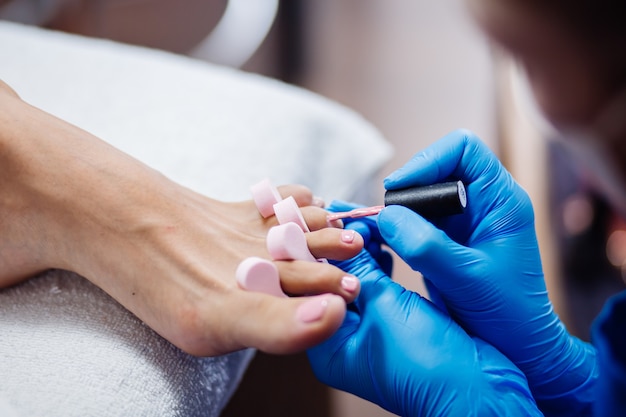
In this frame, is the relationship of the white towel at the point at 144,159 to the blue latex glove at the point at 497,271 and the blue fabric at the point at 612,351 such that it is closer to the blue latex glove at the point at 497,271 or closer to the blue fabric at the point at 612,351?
the blue latex glove at the point at 497,271

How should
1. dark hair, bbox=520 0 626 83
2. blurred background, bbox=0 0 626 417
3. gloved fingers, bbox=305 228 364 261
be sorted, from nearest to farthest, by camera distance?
dark hair, bbox=520 0 626 83 → gloved fingers, bbox=305 228 364 261 → blurred background, bbox=0 0 626 417

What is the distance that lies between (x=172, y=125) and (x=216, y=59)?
1.40 m

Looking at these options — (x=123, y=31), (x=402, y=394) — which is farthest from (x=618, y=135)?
(x=123, y=31)

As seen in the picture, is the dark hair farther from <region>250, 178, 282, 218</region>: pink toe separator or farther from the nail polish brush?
<region>250, 178, 282, 218</region>: pink toe separator

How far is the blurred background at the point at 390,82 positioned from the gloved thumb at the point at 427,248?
0.51 m

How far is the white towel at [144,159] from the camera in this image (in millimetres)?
659

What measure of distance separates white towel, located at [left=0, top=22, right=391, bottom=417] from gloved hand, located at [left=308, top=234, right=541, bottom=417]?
0.17 metres

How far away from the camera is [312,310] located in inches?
25.3

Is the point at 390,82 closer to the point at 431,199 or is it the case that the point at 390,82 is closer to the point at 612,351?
Answer: the point at 431,199

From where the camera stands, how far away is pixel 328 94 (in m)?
2.36

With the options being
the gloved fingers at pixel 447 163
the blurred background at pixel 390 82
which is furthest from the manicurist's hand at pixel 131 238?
the blurred background at pixel 390 82

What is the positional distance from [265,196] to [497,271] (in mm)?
310

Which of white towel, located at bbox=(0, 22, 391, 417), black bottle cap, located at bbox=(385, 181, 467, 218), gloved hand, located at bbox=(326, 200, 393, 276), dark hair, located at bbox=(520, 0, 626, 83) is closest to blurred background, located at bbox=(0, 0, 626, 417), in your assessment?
white towel, located at bbox=(0, 22, 391, 417)

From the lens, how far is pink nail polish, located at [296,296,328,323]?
2.10 feet
